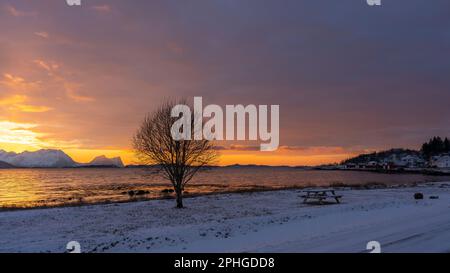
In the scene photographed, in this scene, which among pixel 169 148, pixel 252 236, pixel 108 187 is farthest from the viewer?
pixel 108 187

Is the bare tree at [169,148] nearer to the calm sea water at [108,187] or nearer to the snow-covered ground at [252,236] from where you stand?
the calm sea water at [108,187]

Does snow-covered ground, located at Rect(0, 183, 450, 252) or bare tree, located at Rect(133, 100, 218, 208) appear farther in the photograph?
bare tree, located at Rect(133, 100, 218, 208)

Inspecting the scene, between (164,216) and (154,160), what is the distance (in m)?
7.43

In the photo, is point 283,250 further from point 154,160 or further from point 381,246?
point 154,160

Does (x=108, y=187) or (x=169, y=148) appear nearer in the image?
(x=169, y=148)

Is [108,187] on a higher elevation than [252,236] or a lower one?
lower

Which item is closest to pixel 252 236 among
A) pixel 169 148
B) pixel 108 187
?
pixel 169 148

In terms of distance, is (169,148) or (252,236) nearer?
(252,236)

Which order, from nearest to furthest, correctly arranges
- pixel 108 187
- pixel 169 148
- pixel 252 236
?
pixel 252 236
pixel 169 148
pixel 108 187

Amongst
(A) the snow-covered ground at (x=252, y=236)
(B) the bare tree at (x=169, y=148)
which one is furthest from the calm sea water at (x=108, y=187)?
(A) the snow-covered ground at (x=252, y=236)

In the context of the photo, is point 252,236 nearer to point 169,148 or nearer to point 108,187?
point 169,148

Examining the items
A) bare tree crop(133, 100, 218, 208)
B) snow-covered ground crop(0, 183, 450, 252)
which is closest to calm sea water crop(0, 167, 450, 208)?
bare tree crop(133, 100, 218, 208)

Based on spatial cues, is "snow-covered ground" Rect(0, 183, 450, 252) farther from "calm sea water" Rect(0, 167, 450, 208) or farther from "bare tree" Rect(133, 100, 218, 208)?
"calm sea water" Rect(0, 167, 450, 208)
